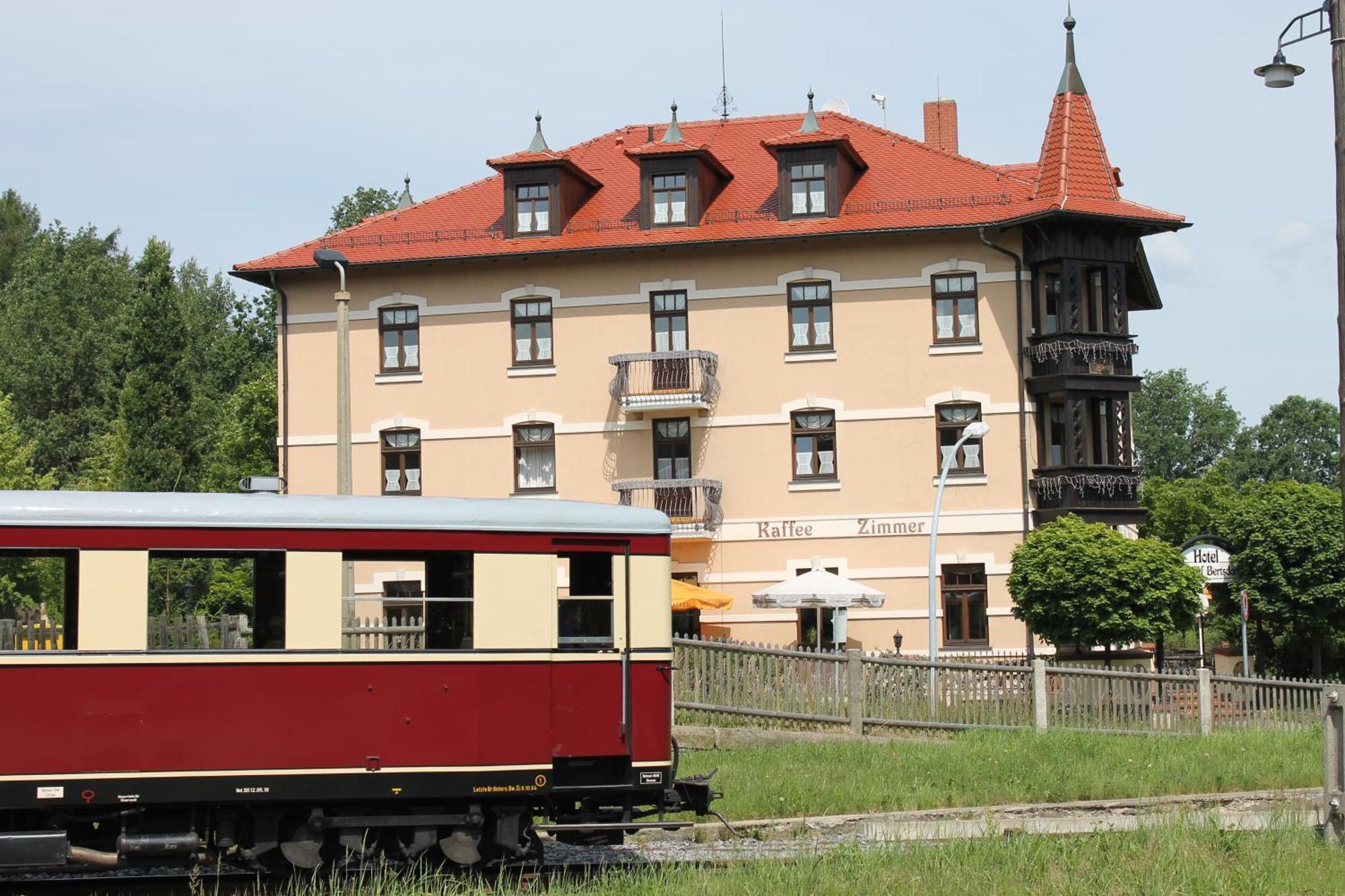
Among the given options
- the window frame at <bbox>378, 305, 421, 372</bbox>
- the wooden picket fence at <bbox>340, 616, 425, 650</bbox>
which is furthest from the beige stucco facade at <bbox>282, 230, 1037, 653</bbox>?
the wooden picket fence at <bbox>340, 616, 425, 650</bbox>

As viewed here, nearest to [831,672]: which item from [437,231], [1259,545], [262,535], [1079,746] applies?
[1079,746]

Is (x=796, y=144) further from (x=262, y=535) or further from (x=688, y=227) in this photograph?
(x=262, y=535)

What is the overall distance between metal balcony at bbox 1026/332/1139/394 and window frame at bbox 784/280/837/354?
13.9 ft

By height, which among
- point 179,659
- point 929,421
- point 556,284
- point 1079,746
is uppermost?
point 556,284

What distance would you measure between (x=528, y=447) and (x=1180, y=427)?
8412 cm

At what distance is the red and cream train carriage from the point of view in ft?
39.3

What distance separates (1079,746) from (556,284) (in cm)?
1957

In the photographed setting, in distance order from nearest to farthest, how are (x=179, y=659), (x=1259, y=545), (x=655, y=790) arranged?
1. (x=179, y=659)
2. (x=655, y=790)
3. (x=1259, y=545)

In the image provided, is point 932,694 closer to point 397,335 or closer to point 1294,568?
point 1294,568

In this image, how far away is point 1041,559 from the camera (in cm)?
3097

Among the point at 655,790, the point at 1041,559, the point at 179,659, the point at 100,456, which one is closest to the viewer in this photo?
the point at 179,659

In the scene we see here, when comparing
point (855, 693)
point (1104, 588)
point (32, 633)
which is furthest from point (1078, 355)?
point (32, 633)

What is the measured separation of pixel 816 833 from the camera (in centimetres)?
1499

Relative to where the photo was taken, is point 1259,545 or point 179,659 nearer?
point 179,659
